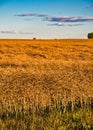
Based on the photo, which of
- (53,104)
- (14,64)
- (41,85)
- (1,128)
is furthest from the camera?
(14,64)

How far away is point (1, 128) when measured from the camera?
1030 centimetres

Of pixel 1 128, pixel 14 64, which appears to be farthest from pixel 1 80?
pixel 14 64

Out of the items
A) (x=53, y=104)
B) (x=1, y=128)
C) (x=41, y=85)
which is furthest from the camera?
(x=41, y=85)

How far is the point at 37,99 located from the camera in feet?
41.3

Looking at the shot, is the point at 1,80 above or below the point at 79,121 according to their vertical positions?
above

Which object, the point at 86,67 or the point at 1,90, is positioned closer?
the point at 1,90

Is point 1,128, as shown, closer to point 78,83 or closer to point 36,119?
point 36,119

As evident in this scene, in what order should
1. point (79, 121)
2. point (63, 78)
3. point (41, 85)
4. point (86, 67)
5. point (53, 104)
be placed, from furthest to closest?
1. point (86, 67)
2. point (63, 78)
3. point (41, 85)
4. point (53, 104)
5. point (79, 121)

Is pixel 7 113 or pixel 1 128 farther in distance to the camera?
pixel 7 113

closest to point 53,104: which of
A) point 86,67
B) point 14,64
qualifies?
point 86,67

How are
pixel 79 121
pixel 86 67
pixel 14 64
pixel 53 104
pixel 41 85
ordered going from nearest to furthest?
pixel 79 121 < pixel 53 104 < pixel 41 85 < pixel 86 67 < pixel 14 64

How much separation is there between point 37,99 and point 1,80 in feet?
6.84

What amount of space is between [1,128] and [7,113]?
1.65 metres

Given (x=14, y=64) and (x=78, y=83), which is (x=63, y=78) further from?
(x=14, y=64)
